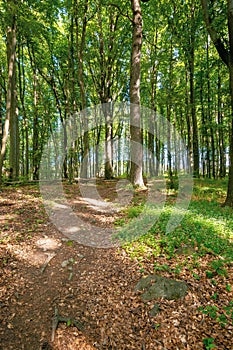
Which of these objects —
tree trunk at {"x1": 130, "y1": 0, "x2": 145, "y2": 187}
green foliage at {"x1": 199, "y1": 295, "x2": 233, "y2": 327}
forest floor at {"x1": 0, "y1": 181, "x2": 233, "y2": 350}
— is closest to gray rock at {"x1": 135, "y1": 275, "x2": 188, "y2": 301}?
forest floor at {"x1": 0, "y1": 181, "x2": 233, "y2": 350}

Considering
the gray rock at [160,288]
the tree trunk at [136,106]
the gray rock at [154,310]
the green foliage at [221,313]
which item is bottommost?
the gray rock at [154,310]

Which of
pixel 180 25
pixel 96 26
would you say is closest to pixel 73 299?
pixel 180 25

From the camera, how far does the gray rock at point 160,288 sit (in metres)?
3.36

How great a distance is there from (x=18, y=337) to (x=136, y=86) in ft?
30.4

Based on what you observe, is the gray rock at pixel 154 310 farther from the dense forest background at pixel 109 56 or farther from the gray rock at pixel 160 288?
the dense forest background at pixel 109 56

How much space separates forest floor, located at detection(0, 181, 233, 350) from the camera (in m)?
2.78

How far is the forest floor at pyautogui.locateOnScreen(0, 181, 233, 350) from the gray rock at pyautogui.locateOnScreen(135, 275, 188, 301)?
99 millimetres

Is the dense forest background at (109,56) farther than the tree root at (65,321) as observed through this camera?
Yes

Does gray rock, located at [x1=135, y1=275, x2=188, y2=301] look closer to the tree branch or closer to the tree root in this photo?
the tree root

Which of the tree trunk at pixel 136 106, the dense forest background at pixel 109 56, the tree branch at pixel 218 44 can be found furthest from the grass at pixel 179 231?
the tree branch at pixel 218 44

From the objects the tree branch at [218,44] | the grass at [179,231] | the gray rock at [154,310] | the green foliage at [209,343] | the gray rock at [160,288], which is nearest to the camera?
the green foliage at [209,343]

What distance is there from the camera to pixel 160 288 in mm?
3467

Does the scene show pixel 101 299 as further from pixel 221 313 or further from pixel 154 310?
pixel 221 313

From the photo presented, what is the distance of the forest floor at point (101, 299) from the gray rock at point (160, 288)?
3.9 inches
